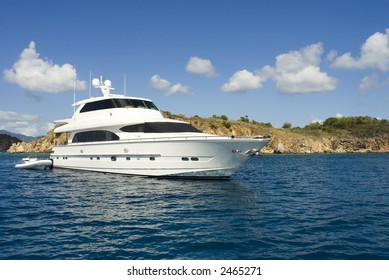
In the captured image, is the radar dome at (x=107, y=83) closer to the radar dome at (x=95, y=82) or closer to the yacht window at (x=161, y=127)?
the radar dome at (x=95, y=82)

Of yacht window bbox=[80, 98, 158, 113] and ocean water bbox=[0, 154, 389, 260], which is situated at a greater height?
yacht window bbox=[80, 98, 158, 113]

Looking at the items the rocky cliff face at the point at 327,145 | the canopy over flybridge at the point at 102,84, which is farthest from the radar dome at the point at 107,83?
Answer: the rocky cliff face at the point at 327,145

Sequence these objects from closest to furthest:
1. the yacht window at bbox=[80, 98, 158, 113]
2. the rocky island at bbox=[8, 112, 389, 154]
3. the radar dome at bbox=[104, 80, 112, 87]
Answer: the yacht window at bbox=[80, 98, 158, 113] → the radar dome at bbox=[104, 80, 112, 87] → the rocky island at bbox=[8, 112, 389, 154]

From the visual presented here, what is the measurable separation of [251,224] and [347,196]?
810cm

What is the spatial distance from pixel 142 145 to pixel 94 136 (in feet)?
19.9

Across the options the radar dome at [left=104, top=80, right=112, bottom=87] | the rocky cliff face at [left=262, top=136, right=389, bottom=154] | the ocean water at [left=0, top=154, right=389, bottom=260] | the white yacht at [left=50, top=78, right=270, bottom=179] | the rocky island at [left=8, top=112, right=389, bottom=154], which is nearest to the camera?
the ocean water at [left=0, top=154, right=389, bottom=260]

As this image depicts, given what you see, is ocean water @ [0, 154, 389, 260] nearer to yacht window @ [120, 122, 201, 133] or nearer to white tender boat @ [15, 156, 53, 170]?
yacht window @ [120, 122, 201, 133]

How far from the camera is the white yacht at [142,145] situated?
749 inches

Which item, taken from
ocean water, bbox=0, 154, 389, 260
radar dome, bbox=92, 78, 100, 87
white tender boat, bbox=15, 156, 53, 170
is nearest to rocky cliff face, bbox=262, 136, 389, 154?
radar dome, bbox=92, 78, 100, 87

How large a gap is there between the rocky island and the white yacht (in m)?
61.7

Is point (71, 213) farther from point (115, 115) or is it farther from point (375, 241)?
point (115, 115)

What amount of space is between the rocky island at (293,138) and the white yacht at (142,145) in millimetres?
61723

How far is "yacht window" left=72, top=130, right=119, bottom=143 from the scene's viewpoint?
23.4m

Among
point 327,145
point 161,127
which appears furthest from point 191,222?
point 327,145
